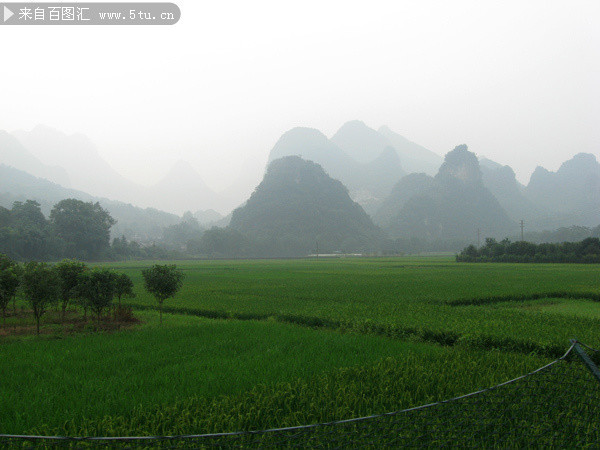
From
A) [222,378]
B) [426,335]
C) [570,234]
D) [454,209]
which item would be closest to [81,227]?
[426,335]

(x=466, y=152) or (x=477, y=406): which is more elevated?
(x=466, y=152)

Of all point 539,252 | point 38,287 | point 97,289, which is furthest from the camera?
point 539,252

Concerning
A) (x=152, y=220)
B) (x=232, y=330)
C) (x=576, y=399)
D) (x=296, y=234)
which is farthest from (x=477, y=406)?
(x=152, y=220)

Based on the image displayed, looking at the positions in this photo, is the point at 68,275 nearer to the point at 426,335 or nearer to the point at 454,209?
the point at 426,335

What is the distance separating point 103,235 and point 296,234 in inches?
1972

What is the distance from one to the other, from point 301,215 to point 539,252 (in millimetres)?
74072

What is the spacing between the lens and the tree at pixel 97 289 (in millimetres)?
10922

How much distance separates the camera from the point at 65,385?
5340 mm

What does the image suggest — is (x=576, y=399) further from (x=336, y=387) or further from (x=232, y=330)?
(x=232, y=330)

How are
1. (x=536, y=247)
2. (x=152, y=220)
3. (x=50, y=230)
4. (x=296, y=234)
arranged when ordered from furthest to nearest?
(x=152, y=220) < (x=296, y=234) < (x=50, y=230) < (x=536, y=247)

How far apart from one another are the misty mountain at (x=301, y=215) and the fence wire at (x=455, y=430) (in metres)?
89.7

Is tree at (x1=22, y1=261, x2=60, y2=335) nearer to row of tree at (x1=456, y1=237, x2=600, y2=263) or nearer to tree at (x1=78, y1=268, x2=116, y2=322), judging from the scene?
tree at (x1=78, y1=268, x2=116, y2=322)

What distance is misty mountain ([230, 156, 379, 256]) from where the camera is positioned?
10181 centimetres

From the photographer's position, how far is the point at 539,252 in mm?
48375
